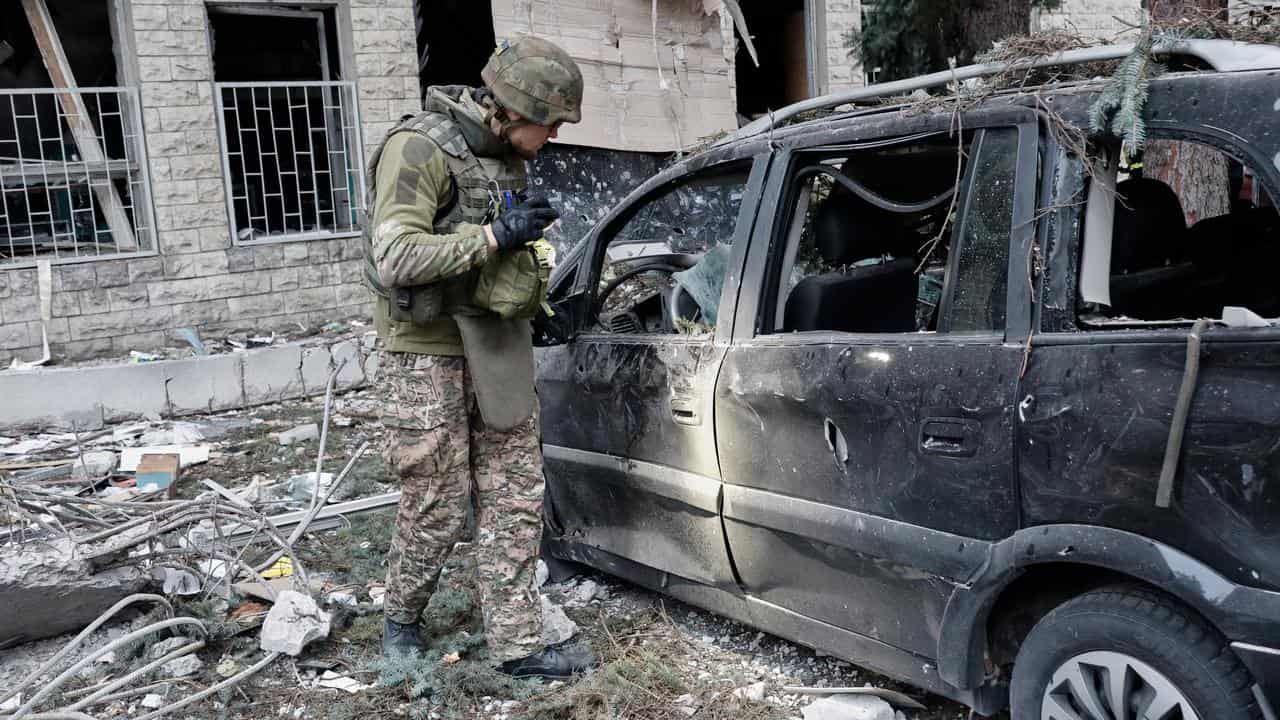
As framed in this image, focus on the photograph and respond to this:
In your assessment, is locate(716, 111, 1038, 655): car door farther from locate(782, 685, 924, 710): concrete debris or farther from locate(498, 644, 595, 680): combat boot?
locate(498, 644, 595, 680): combat boot

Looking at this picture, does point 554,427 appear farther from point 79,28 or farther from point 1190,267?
point 79,28

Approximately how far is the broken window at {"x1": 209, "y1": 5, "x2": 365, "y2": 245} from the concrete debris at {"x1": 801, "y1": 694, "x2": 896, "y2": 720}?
6871 millimetres

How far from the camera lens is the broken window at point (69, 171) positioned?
8094 mm

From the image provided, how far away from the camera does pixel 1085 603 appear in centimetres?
249

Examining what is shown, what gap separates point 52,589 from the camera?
388 centimetres

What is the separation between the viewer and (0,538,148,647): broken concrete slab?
3.82 metres

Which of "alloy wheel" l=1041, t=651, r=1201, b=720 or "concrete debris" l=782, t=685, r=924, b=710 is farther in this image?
"concrete debris" l=782, t=685, r=924, b=710

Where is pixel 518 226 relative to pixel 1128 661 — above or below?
above

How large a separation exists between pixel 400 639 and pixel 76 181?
6.10m

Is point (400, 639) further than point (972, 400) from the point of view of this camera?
Yes

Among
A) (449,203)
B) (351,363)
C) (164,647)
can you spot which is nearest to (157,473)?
(164,647)

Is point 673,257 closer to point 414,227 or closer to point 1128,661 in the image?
point 414,227

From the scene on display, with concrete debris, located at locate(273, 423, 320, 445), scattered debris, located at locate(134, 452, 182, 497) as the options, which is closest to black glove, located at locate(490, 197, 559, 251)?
scattered debris, located at locate(134, 452, 182, 497)

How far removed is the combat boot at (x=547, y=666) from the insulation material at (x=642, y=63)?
20.4 ft
